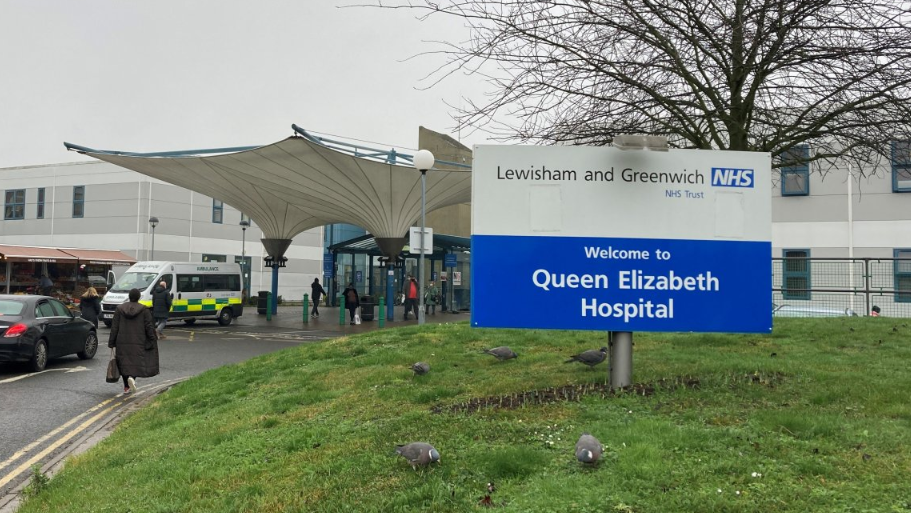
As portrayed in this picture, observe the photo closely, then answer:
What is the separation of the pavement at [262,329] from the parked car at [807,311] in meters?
9.93

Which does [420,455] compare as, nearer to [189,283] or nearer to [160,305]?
[160,305]

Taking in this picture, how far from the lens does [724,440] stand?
4434 mm

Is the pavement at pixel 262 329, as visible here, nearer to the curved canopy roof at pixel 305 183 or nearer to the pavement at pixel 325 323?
the pavement at pixel 325 323

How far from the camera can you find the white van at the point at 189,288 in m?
22.9

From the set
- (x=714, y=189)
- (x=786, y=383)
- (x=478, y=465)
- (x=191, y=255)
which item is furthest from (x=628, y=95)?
(x=191, y=255)

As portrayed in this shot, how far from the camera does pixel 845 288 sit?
15523mm

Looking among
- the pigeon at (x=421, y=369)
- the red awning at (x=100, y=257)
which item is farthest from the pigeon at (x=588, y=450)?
the red awning at (x=100, y=257)

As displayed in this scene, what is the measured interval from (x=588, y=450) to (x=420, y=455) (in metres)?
1.04

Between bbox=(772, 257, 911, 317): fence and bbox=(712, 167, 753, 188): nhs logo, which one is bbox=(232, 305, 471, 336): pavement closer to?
bbox=(772, 257, 911, 317): fence

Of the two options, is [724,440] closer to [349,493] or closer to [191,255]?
[349,493]

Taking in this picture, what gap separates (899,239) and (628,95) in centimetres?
Result: 1902

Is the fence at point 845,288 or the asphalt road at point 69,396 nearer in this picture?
the asphalt road at point 69,396

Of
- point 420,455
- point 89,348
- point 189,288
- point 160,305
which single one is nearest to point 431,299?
point 189,288

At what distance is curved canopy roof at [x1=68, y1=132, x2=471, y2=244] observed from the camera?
2505 centimetres
